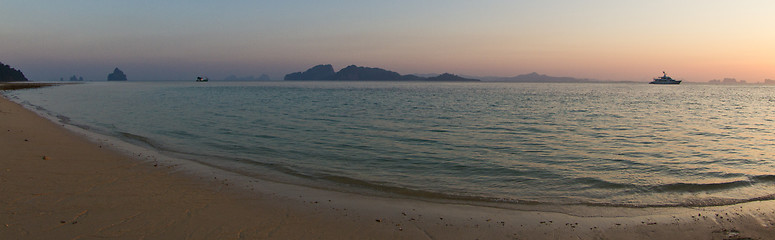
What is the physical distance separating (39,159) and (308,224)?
957cm

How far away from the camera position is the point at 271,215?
726 cm

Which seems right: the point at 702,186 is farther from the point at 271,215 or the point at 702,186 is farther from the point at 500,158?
the point at 271,215

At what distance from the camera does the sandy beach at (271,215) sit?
20.5ft

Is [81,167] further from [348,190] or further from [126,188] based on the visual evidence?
[348,190]

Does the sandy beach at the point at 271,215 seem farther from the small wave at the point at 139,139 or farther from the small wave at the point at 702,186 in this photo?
the small wave at the point at 139,139

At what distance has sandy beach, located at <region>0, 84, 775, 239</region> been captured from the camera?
624cm

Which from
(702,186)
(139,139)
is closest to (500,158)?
(702,186)

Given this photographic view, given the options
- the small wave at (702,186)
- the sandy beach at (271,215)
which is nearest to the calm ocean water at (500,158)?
the small wave at (702,186)

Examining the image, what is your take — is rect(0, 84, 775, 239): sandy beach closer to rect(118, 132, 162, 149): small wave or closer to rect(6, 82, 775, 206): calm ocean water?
rect(6, 82, 775, 206): calm ocean water

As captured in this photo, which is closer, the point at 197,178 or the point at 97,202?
the point at 97,202

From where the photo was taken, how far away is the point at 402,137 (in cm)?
1925

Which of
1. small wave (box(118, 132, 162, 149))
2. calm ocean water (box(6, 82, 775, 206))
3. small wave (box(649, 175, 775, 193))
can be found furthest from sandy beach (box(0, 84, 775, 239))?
small wave (box(118, 132, 162, 149))

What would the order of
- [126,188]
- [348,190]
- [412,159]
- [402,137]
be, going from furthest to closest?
[402,137] < [412,159] < [348,190] < [126,188]

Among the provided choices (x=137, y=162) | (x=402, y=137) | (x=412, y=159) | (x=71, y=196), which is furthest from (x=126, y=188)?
(x=402, y=137)
